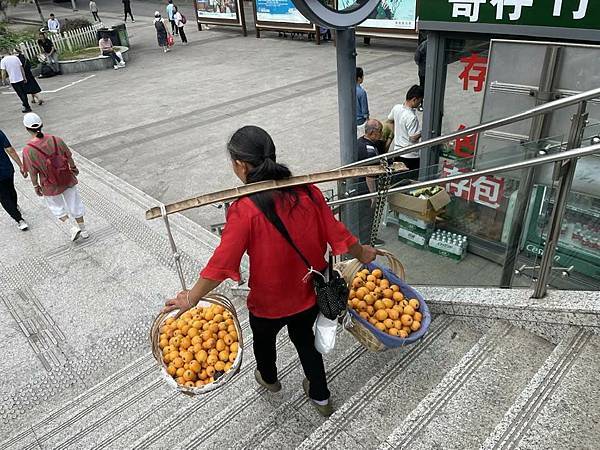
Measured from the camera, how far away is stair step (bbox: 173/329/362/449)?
8.65ft

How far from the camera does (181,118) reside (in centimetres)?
1034

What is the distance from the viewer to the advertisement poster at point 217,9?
60.1 ft

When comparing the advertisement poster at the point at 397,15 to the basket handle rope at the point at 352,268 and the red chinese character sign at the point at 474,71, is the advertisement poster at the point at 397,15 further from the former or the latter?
the basket handle rope at the point at 352,268

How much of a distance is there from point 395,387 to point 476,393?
17.3 inches

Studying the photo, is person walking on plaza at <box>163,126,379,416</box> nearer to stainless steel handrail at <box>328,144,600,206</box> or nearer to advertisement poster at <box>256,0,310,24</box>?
stainless steel handrail at <box>328,144,600,206</box>

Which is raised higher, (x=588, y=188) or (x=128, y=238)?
(x=588, y=188)

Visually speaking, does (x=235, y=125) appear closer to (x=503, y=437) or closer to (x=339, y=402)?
(x=339, y=402)

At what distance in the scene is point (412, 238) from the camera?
439 centimetres

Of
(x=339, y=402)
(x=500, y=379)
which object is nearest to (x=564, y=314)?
(x=500, y=379)

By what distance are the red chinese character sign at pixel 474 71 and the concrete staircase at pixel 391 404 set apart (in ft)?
8.92

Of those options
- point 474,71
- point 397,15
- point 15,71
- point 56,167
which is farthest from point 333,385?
point 397,15

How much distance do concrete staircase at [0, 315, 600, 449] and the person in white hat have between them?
2.64 m

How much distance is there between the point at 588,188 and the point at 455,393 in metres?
1.51

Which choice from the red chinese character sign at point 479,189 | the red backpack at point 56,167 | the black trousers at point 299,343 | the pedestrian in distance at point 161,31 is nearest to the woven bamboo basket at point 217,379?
the black trousers at point 299,343
